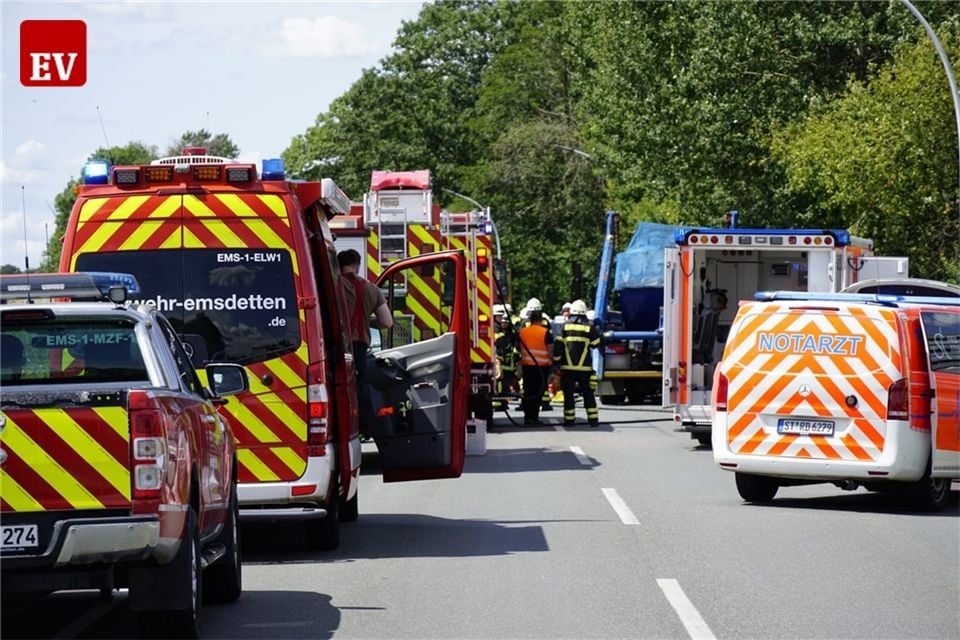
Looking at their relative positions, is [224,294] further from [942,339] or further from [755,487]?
[942,339]

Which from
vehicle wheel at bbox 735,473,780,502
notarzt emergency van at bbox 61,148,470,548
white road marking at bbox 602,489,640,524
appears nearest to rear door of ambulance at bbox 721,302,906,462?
vehicle wheel at bbox 735,473,780,502

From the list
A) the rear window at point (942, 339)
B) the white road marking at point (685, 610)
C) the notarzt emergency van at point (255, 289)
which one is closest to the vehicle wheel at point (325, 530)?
the notarzt emergency van at point (255, 289)

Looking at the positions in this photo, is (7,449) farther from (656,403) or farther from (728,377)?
(656,403)

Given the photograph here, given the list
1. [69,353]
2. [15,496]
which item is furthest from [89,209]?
[15,496]

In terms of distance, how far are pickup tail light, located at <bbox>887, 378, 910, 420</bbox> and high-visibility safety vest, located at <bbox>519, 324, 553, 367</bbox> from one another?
1263cm

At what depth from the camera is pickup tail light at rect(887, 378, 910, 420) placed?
14688 mm

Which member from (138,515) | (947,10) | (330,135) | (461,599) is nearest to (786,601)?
(461,599)

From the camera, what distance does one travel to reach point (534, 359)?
27.1m

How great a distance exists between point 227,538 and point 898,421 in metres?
6.97

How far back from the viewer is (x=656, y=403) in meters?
34.8

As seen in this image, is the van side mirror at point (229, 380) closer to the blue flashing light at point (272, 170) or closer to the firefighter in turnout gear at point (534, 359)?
the blue flashing light at point (272, 170)

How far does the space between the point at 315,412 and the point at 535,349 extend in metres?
15.5

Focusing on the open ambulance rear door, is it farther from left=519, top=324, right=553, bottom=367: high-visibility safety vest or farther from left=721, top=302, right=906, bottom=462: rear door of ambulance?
left=721, top=302, right=906, bottom=462: rear door of ambulance

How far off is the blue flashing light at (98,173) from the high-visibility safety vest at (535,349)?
15247mm
